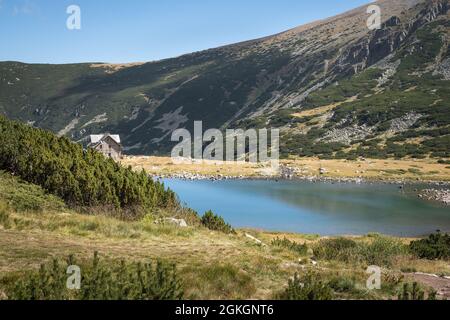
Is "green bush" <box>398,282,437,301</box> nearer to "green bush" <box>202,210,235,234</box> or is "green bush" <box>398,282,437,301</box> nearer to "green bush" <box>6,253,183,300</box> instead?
"green bush" <box>6,253,183,300</box>

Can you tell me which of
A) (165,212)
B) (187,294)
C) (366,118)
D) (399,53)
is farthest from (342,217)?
(399,53)

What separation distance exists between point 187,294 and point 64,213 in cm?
1063

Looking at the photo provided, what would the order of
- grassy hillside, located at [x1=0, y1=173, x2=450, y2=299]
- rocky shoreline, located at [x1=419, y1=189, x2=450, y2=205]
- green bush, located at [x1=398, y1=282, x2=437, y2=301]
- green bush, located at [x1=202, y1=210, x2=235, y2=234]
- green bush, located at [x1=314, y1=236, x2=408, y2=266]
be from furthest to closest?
rocky shoreline, located at [x1=419, y1=189, x2=450, y2=205], green bush, located at [x1=202, y1=210, x2=235, y2=234], green bush, located at [x1=314, y1=236, x2=408, y2=266], grassy hillside, located at [x1=0, y1=173, x2=450, y2=299], green bush, located at [x1=398, y1=282, x2=437, y2=301]

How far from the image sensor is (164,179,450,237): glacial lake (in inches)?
1597

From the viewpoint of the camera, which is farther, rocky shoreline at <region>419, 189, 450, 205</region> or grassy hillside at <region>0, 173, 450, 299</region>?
rocky shoreline at <region>419, 189, 450, 205</region>

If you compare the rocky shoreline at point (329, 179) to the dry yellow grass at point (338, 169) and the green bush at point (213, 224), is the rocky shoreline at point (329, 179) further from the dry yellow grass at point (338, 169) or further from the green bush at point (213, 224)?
the green bush at point (213, 224)

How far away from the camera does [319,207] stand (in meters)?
51.4

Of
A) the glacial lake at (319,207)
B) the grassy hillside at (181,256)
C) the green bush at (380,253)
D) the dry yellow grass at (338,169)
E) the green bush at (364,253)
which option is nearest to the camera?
the grassy hillside at (181,256)

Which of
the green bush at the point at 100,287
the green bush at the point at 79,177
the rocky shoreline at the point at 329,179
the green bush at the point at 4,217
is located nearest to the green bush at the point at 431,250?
the green bush at the point at 79,177

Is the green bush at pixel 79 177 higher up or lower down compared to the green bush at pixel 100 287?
higher up

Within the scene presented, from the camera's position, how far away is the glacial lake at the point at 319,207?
40562 millimetres

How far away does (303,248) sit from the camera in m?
17.3

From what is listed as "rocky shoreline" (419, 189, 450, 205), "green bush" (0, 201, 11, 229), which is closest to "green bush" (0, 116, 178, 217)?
"green bush" (0, 201, 11, 229)

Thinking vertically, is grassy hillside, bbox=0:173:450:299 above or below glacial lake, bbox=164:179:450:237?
above
